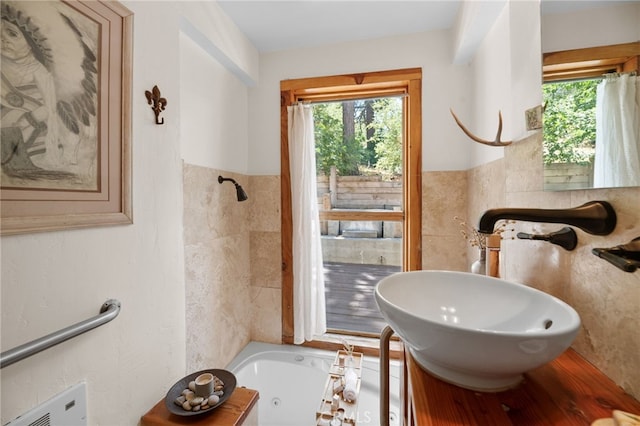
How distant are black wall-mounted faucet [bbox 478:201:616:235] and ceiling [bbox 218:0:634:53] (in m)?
1.38

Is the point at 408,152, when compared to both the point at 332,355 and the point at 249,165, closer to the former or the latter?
the point at 249,165

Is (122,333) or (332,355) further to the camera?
(332,355)

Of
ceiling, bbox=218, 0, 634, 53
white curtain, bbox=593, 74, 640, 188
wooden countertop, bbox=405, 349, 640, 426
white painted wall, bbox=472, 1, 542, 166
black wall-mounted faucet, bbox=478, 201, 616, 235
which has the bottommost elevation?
wooden countertop, bbox=405, 349, 640, 426

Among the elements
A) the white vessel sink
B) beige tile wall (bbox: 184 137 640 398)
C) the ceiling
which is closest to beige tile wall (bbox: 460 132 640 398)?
beige tile wall (bbox: 184 137 640 398)

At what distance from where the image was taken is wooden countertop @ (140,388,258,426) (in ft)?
3.14

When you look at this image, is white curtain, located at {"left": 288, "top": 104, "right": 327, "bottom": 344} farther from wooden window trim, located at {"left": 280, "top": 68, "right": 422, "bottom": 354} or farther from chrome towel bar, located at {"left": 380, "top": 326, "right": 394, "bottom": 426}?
chrome towel bar, located at {"left": 380, "top": 326, "right": 394, "bottom": 426}

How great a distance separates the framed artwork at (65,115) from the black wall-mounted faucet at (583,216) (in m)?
1.20

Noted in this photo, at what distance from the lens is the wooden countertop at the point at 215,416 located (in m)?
0.96

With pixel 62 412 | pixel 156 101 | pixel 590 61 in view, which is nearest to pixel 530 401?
pixel 590 61

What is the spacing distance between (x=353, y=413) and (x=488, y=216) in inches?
44.0

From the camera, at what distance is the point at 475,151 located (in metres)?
1.55

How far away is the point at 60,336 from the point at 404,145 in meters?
1.90

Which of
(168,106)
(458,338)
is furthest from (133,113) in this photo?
(458,338)

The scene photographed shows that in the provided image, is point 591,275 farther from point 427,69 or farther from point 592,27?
point 427,69
